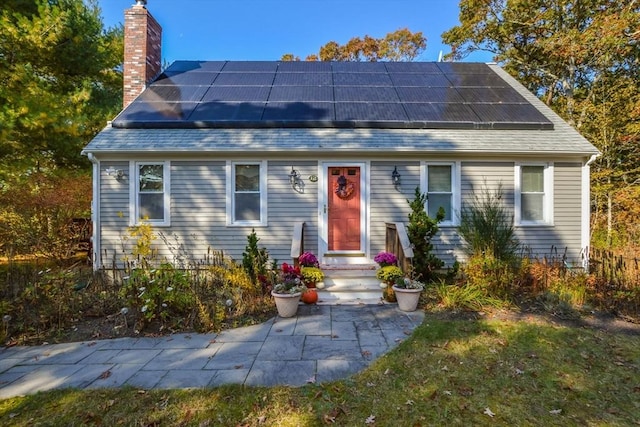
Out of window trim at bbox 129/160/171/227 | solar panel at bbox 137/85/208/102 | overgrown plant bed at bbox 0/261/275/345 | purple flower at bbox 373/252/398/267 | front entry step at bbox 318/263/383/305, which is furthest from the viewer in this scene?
solar panel at bbox 137/85/208/102

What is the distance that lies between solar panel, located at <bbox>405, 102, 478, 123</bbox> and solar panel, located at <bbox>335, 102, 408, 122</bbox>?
0.27 m

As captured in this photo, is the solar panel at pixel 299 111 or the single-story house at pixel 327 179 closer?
the single-story house at pixel 327 179

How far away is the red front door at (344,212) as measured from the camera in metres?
7.10

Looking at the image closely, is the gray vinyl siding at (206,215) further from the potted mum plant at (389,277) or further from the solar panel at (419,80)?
the solar panel at (419,80)

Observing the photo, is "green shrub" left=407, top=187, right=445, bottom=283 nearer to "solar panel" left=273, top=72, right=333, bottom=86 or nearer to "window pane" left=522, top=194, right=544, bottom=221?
"window pane" left=522, top=194, right=544, bottom=221

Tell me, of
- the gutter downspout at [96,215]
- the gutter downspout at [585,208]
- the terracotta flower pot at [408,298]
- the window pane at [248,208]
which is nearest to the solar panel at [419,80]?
the gutter downspout at [585,208]

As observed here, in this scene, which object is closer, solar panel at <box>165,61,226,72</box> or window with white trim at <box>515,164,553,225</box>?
window with white trim at <box>515,164,553,225</box>

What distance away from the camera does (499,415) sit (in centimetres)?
271

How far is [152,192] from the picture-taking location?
704 centimetres

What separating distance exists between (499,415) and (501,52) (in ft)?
53.0

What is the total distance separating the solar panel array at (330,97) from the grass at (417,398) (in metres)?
5.14

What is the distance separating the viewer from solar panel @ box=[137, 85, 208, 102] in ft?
26.5

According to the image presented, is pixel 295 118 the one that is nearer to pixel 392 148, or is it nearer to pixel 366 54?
pixel 392 148

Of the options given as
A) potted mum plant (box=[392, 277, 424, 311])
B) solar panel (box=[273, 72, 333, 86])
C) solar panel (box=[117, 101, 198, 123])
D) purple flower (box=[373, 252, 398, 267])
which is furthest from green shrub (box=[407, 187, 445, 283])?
solar panel (box=[117, 101, 198, 123])
